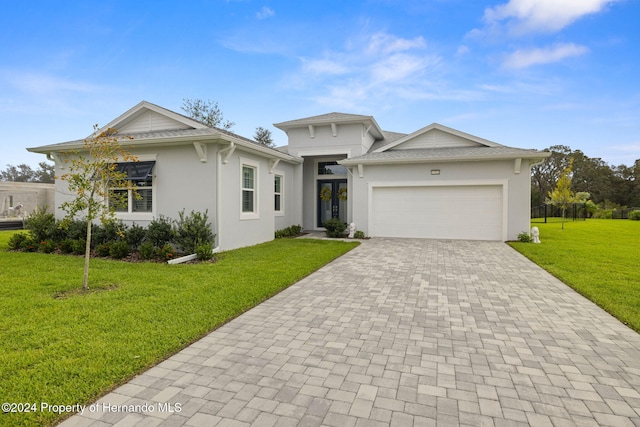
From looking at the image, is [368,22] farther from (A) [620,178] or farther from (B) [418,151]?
(A) [620,178]

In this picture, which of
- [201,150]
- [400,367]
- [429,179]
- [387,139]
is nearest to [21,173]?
[387,139]

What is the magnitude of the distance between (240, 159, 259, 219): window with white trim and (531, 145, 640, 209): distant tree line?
37.3 meters

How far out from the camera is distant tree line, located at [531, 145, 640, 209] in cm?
3859

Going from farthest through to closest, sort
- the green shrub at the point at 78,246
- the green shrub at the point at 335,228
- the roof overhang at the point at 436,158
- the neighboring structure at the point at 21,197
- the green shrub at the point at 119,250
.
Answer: the neighboring structure at the point at 21,197, the green shrub at the point at 335,228, the roof overhang at the point at 436,158, the green shrub at the point at 78,246, the green shrub at the point at 119,250

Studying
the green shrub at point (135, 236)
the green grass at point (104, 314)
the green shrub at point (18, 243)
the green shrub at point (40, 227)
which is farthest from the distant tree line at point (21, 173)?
the green grass at point (104, 314)

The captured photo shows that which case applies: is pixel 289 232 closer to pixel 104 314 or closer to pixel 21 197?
pixel 104 314

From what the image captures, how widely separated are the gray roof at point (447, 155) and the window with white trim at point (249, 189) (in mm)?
3792

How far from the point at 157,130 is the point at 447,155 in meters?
9.95

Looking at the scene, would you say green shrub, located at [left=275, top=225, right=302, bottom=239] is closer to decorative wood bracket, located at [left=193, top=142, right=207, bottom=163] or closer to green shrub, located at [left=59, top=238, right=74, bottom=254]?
decorative wood bracket, located at [left=193, top=142, right=207, bottom=163]

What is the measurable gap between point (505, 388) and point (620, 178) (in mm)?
51263

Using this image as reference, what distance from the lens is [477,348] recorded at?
338 cm

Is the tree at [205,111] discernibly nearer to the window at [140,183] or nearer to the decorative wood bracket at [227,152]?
the window at [140,183]

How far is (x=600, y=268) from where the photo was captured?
7.10 metres

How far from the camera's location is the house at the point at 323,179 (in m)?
9.33
